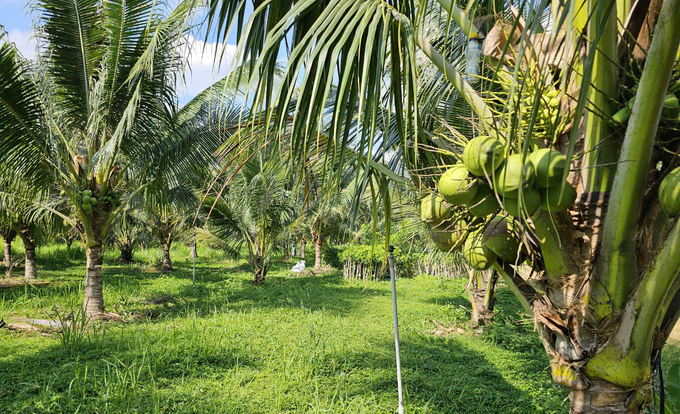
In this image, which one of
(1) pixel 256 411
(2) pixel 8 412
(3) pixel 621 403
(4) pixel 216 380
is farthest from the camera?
(4) pixel 216 380

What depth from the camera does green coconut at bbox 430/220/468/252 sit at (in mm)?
1413

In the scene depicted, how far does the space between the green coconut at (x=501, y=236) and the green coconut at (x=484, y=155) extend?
346 millimetres

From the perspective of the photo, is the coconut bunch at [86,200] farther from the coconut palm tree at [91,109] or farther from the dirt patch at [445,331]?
the dirt patch at [445,331]

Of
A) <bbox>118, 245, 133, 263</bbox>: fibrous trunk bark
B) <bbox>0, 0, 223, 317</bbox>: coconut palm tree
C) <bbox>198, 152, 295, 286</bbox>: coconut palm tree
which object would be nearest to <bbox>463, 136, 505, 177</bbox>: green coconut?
<bbox>0, 0, 223, 317</bbox>: coconut palm tree

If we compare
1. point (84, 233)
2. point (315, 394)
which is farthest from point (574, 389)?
point (84, 233)

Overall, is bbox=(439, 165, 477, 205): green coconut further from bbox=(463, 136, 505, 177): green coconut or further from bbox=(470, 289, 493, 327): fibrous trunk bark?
bbox=(470, 289, 493, 327): fibrous trunk bark

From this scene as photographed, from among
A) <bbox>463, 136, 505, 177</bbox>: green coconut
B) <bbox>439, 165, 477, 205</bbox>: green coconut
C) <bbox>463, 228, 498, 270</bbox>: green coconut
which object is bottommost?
<bbox>463, 228, 498, 270</bbox>: green coconut

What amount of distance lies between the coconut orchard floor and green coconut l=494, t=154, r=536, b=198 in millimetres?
1697

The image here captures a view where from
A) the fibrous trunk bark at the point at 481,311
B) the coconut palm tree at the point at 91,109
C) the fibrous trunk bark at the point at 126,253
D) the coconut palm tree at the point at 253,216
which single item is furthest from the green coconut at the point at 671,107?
the fibrous trunk bark at the point at 126,253

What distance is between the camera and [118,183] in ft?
22.7

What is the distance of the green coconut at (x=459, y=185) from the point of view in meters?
1.04

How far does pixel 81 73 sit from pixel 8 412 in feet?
13.8

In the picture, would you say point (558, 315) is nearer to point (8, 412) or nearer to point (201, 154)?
point (8, 412)

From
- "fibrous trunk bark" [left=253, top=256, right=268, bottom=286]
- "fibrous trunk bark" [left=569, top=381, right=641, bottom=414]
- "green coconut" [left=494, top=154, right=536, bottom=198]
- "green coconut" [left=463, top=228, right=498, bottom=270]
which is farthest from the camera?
"fibrous trunk bark" [left=253, top=256, right=268, bottom=286]
